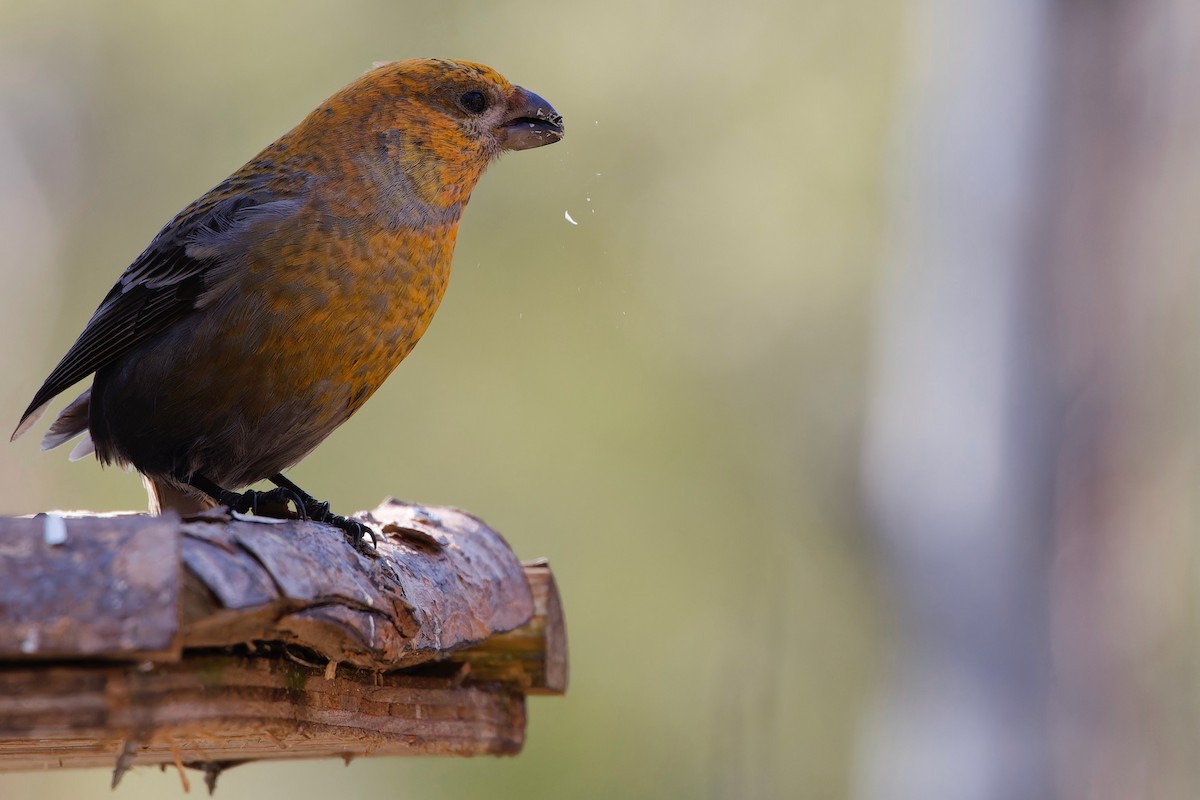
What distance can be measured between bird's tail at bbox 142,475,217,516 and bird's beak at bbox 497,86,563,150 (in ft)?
4.61

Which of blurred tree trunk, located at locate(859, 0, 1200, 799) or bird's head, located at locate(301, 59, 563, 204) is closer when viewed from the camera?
bird's head, located at locate(301, 59, 563, 204)

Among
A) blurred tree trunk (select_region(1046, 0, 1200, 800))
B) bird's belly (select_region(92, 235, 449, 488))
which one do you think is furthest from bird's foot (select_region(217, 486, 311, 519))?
blurred tree trunk (select_region(1046, 0, 1200, 800))

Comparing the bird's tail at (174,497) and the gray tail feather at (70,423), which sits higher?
the gray tail feather at (70,423)

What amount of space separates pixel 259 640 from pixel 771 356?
8.82 meters

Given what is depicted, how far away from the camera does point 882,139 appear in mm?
9711

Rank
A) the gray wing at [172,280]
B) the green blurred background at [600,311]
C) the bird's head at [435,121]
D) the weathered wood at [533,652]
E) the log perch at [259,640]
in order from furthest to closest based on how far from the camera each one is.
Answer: the green blurred background at [600,311] → the bird's head at [435,121] → the gray wing at [172,280] → the weathered wood at [533,652] → the log perch at [259,640]

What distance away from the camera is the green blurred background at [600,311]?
33.0 feet

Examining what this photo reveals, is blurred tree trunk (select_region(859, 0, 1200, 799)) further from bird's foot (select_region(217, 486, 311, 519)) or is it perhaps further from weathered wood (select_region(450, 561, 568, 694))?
bird's foot (select_region(217, 486, 311, 519))

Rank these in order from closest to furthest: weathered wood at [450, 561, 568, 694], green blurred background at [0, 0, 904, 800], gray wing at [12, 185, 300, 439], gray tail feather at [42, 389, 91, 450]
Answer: weathered wood at [450, 561, 568, 694] → gray wing at [12, 185, 300, 439] → gray tail feather at [42, 389, 91, 450] → green blurred background at [0, 0, 904, 800]

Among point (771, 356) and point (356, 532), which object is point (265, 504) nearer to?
point (356, 532)

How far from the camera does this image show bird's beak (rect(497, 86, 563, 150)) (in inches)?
160

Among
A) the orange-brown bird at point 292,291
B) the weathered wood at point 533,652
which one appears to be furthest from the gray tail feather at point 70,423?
the weathered wood at point 533,652

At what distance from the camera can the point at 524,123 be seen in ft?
13.4

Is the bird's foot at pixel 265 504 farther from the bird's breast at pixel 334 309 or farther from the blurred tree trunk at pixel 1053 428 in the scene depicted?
the blurred tree trunk at pixel 1053 428
